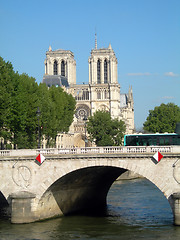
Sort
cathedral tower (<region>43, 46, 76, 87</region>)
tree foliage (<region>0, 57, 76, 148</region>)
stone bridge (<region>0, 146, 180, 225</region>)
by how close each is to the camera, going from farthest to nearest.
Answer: cathedral tower (<region>43, 46, 76, 87</region>)
tree foliage (<region>0, 57, 76, 148</region>)
stone bridge (<region>0, 146, 180, 225</region>)

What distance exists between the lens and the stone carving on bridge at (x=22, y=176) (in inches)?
1721

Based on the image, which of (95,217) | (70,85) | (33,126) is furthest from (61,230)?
(70,85)

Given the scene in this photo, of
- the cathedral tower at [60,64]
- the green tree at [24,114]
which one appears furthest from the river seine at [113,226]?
the cathedral tower at [60,64]

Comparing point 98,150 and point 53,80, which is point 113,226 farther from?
point 53,80

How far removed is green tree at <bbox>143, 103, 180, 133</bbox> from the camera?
132 m

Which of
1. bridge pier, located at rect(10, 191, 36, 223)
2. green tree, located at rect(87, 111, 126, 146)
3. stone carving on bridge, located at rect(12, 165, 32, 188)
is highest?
green tree, located at rect(87, 111, 126, 146)

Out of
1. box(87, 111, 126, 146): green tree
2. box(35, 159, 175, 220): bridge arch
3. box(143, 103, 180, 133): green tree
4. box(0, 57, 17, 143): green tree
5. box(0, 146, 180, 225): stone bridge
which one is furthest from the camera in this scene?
box(143, 103, 180, 133): green tree

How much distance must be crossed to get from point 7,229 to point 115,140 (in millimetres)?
65398

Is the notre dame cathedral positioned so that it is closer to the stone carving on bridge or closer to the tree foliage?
the tree foliage

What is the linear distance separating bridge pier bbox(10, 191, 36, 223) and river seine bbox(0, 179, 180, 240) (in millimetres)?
746

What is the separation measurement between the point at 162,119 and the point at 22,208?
94056 millimetres

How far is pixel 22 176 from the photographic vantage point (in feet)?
144

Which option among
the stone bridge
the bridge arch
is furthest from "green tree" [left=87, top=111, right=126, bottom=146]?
the stone bridge

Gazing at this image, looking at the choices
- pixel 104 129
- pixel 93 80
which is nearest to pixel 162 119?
pixel 104 129
